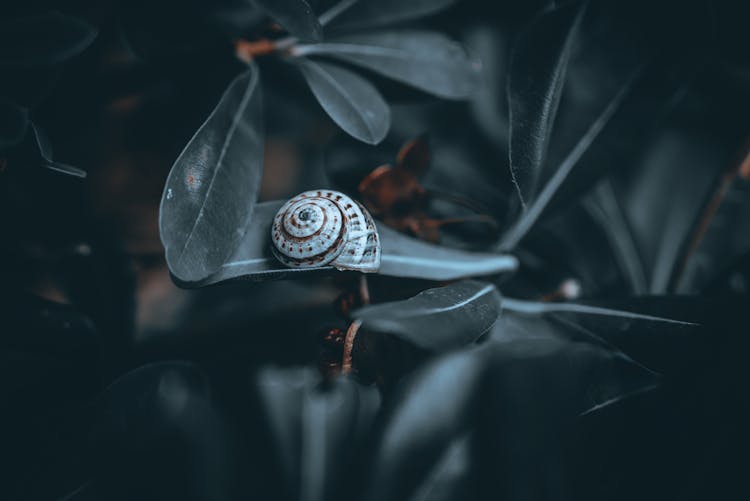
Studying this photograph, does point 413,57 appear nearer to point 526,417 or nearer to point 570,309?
point 570,309

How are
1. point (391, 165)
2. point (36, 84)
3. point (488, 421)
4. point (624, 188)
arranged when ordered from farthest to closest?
point (624, 188) < point (391, 165) < point (36, 84) < point (488, 421)

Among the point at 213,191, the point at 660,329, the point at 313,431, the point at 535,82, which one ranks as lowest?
the point at 313,431

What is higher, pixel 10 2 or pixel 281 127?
pixel 10 2

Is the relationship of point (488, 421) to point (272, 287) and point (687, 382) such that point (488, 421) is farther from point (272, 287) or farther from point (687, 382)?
point (272, 287)

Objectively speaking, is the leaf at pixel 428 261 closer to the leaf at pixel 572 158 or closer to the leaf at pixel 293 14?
the leaf at pixel 572 158

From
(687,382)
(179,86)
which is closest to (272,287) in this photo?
(179,86)

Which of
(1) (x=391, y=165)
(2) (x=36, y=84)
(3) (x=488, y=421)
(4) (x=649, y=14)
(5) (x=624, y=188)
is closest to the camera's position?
(3) (x=488, y=421)

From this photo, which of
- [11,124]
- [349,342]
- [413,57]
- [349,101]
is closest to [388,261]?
[349,342]

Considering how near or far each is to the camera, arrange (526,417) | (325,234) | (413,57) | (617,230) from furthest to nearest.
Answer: (617,230)
(413,57)
(325,234)
(526,417)
